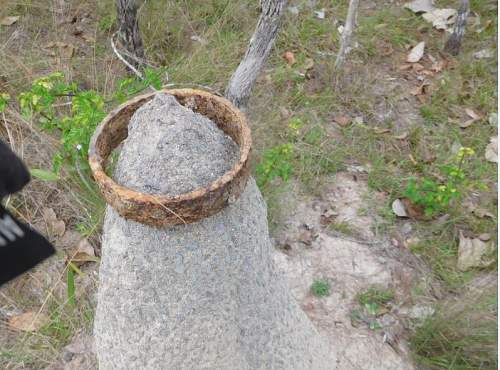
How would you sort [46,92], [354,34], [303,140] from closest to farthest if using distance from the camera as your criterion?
[46,92] → [303,140] → [354,34]

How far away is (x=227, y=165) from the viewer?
3.76 ft

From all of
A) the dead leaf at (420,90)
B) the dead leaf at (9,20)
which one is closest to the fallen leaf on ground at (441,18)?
the dead leaf at (420,90)

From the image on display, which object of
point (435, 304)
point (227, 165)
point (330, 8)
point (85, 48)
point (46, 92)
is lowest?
point (435, 304)

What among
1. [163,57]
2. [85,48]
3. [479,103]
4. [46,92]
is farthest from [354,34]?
[46,92]

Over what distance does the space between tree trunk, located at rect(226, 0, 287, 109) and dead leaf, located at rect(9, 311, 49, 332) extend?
1.30 metres

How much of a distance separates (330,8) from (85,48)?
177cm

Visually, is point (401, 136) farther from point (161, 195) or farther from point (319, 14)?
point (161, 195)

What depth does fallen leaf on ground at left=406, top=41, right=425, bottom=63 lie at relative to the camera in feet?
12.0

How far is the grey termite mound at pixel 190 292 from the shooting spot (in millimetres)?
1119

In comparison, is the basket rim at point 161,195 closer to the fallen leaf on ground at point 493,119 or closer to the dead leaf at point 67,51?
the dead leaf at point 67,51

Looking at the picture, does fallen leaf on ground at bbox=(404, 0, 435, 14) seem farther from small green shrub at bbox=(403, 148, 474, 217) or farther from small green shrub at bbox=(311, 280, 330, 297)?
small green shrub at bbox=(311, 280, 330, 297)

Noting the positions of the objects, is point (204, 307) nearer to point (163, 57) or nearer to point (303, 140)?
point (303, 140)

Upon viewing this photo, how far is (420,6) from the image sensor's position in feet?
12.9

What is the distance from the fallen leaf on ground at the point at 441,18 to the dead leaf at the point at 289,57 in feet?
3.89
